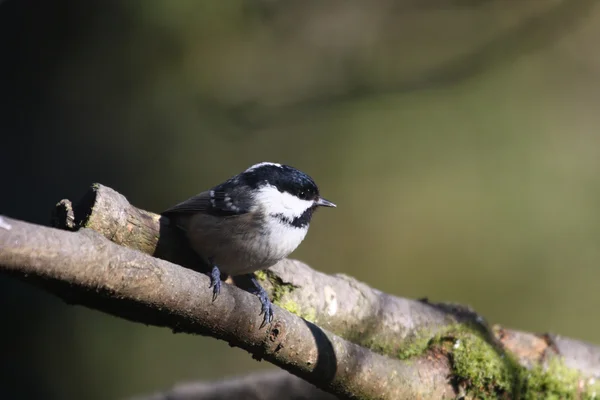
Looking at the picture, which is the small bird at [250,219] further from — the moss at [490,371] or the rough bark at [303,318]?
the moss at [490,371]

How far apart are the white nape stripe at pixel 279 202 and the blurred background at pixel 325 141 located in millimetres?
2103

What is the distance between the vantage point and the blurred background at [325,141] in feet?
15.8

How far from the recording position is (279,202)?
2715mm

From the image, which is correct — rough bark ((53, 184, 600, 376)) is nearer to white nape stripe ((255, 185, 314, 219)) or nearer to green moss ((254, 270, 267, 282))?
green moss ((254, 270, 267, 282))

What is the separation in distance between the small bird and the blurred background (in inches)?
81.3

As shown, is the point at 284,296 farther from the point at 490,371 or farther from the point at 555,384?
the point at 555,384

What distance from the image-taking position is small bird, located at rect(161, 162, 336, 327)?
8.43 ft

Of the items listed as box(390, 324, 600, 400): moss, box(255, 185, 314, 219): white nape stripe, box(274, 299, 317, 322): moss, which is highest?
box(255, 185, 314, 219): white nape stripe

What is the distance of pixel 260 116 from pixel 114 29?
60.6 inches

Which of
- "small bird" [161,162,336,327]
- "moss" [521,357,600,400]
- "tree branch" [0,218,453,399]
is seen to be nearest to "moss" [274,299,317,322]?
"small bird" [161,162,336,327]

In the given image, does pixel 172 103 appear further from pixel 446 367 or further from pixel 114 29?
pixel 446 367

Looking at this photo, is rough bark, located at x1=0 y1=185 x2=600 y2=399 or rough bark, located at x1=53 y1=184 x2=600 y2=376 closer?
rough bark, located at x1=0 y1=185 x2=600 y2=399

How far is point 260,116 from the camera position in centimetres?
487

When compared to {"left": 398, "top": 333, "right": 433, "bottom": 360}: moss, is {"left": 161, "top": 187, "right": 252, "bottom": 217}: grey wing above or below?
above
